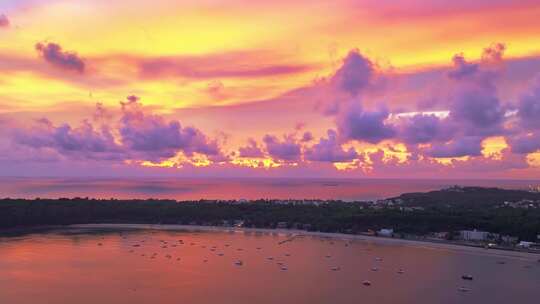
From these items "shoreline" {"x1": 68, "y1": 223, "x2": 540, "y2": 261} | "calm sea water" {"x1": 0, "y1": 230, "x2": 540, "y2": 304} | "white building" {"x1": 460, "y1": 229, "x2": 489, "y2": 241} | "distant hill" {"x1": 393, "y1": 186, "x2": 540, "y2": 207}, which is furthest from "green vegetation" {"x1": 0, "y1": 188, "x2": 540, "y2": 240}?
"calm sea water" {"x1": 0, "y1": 230, "x2": 540, "y2": 304}

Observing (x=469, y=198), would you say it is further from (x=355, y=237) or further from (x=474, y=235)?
(x=355, y=237)

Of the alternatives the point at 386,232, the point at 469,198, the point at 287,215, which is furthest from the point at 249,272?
the point at 469,198

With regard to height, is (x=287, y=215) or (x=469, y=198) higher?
(x=469, y=198)

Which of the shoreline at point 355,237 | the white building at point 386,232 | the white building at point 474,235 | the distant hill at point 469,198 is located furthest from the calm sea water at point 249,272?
the distant hill at point 469,198

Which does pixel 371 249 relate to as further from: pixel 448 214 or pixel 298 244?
pixel 448 214

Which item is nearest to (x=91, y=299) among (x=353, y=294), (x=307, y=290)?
(x=307, y=290)

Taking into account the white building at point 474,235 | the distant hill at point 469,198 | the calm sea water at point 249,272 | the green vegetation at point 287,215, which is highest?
the distant hill at point 469,198

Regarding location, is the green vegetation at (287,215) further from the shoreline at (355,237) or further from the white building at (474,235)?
the shoreline at (355,237)
